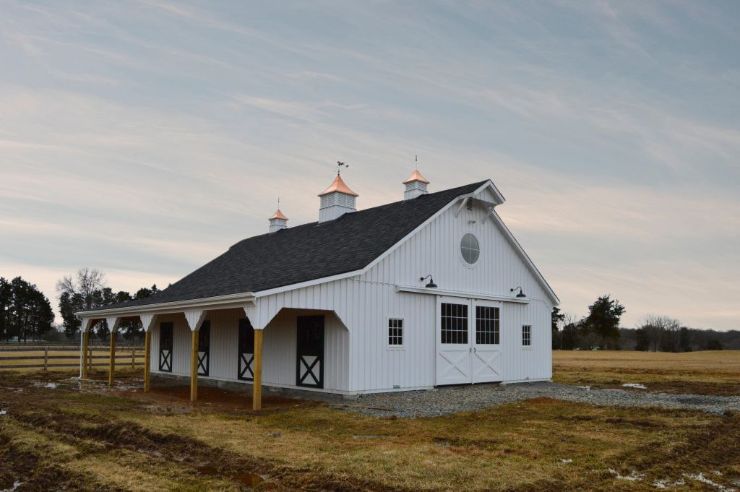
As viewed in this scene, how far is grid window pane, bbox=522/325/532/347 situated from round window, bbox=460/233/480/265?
12.1 ft

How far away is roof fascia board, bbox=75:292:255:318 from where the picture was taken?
48.8 feet

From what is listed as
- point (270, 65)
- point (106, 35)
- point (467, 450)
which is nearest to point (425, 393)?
point (467, 450)

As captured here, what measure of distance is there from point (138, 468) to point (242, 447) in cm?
165

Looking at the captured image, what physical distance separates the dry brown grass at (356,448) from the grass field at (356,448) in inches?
1.0

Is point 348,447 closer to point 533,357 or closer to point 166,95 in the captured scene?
point 166,95

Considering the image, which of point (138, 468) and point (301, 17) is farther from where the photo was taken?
point (301, 17)

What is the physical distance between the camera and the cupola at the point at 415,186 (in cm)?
2284

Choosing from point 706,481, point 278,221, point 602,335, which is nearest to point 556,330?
point 602,335

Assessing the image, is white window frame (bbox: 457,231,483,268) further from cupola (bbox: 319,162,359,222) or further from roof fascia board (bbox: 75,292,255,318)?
roof fascia board (bbox: 75,292,255,318)

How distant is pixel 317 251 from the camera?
20328 millimetres

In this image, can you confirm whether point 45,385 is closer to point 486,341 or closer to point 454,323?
point 454,323

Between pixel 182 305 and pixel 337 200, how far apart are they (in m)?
8.93

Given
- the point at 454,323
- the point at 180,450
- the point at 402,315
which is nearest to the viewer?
→ the point at 180,450

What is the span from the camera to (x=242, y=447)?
9.62 meters
